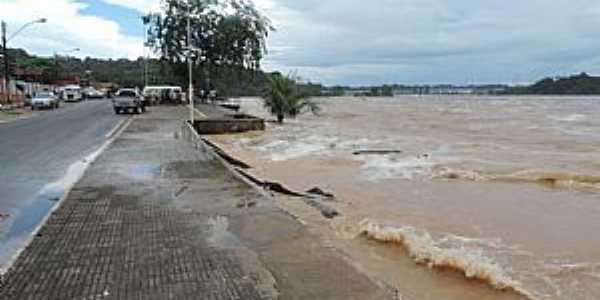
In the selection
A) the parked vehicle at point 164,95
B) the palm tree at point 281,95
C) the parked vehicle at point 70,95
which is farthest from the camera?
the parked vehicle at point 70,95

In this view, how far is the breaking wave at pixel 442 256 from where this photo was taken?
25.3ft

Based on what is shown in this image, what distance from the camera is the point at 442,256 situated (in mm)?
8484

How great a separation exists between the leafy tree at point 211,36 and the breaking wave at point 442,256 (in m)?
47.9

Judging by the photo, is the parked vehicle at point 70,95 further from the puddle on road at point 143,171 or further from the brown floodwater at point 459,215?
the puddle on road at point 143,171

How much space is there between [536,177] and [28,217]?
45.1 feet

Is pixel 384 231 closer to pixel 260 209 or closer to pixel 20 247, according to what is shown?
pixel 260 209

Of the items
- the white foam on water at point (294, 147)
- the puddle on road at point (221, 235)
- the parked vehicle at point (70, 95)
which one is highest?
the puddle on road at point (221, 235)

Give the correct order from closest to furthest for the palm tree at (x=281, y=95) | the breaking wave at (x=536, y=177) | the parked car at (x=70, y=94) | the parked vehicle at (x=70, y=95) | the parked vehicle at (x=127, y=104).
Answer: the breaking wave at (x=536, y=177)
the parked vehicle at (x=127, y=104)
the palm tree at (x=281, y=95)
the parked vehicle at (x=70, y=95)
the parked car at (x=70, y=94)

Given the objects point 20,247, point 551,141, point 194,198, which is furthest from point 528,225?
point 551,141

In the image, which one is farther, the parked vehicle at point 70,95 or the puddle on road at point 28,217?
the parked vehicle at point 70,95

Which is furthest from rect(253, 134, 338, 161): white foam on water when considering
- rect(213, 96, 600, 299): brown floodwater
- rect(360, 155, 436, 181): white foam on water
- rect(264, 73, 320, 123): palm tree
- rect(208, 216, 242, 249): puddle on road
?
rect(264, 73, 320, 123): palm tree

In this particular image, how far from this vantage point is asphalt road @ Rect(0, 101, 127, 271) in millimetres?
8695

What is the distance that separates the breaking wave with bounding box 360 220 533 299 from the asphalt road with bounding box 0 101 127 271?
471cm

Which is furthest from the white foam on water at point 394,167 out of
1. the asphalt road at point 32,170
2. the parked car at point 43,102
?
the parked car at point 43,102
